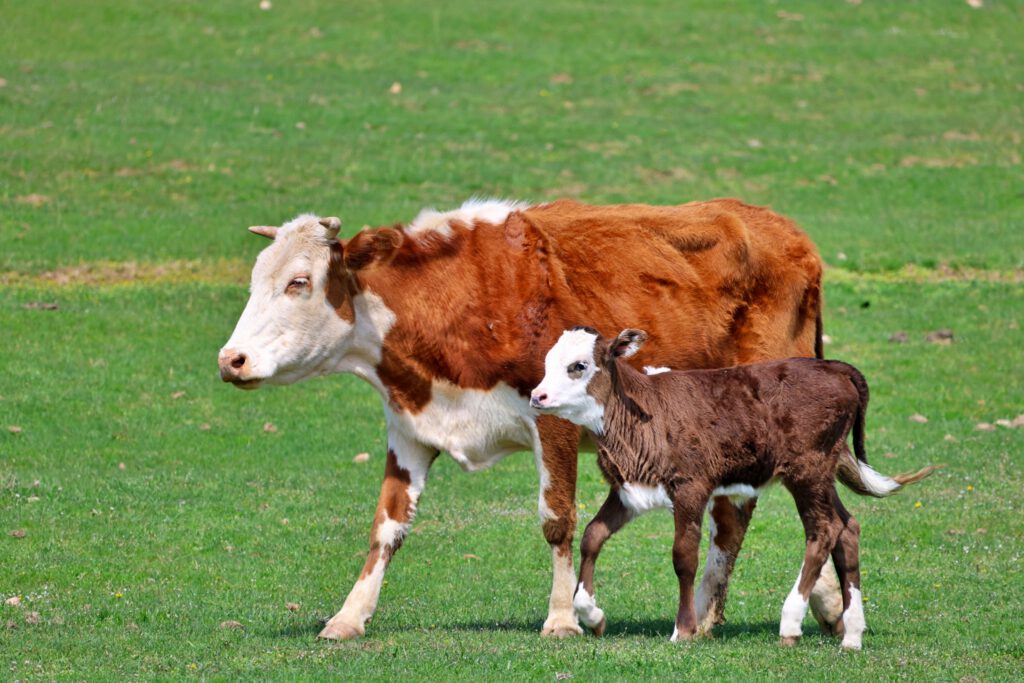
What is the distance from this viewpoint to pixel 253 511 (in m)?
15.3

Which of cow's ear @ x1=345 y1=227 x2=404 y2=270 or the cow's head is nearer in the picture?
the cow's head

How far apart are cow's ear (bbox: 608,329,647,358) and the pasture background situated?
75.2 inches

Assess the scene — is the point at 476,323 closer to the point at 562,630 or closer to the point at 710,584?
the point at 562,630

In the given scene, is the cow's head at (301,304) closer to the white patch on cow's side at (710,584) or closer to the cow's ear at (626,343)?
the cow's ear at (626,343)

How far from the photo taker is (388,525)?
11.1m

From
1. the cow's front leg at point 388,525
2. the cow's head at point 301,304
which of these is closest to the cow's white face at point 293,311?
the cow's head at point 301,304

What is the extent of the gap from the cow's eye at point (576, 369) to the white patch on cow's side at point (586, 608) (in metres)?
1.41

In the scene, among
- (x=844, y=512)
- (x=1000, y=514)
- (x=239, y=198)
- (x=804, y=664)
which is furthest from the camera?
(x=239, y=198)

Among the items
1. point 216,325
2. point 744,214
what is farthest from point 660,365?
point 216,325

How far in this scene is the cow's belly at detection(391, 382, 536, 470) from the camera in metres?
11.0

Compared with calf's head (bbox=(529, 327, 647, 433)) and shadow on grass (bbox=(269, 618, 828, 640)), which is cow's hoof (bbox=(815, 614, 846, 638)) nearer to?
shadow on grass (bbox=(269, 618, 828, 640))

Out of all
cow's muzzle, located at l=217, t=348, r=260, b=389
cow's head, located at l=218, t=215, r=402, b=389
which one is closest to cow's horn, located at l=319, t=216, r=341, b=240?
cow's head, located at l=218, t=215, r=402, b=389

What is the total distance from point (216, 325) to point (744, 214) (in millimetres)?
11741

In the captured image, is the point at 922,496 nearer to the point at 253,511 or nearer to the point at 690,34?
the point at 253,511
